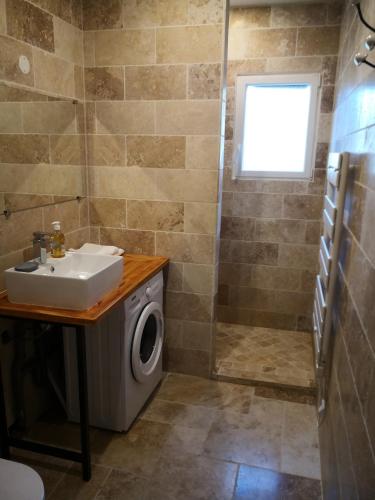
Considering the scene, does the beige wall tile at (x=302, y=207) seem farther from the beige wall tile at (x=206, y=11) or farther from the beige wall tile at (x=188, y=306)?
the beige wall tile at (x=206, y=11)

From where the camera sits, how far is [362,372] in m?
1.23

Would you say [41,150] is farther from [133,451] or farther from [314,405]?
[314,405]

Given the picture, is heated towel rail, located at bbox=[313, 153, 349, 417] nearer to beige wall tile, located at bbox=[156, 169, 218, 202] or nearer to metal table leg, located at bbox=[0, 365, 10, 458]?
beige wall tile, located at bbox=[156, 169, 218, 202]

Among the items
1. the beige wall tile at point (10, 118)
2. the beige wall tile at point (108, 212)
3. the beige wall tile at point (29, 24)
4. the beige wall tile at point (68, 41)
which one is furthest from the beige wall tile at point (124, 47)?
the beige wall tile at point (108, 212)

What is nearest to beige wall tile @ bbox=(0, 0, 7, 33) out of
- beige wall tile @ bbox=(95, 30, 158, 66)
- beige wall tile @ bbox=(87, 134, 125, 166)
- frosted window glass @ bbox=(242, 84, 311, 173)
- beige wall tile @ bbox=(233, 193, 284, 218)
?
beige wall tile @ bbox=(95, 30, 158, 66)

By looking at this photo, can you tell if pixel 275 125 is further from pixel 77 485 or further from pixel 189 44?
pixel 77 485

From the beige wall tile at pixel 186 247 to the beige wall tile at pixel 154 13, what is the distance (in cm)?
128

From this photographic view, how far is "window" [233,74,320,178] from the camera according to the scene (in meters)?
3.06

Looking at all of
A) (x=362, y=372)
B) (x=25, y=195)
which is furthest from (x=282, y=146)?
(x=362, y=372)

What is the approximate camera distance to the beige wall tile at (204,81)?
2.30 meters

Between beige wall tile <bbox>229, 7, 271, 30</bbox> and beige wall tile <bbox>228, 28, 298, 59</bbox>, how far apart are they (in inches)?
1.7

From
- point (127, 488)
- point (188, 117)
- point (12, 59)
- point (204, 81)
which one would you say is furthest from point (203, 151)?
point (127, 488)

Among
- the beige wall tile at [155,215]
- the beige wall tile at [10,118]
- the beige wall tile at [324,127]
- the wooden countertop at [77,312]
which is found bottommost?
the wooden countertop at [77,312]

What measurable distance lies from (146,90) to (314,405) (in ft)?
7.38
